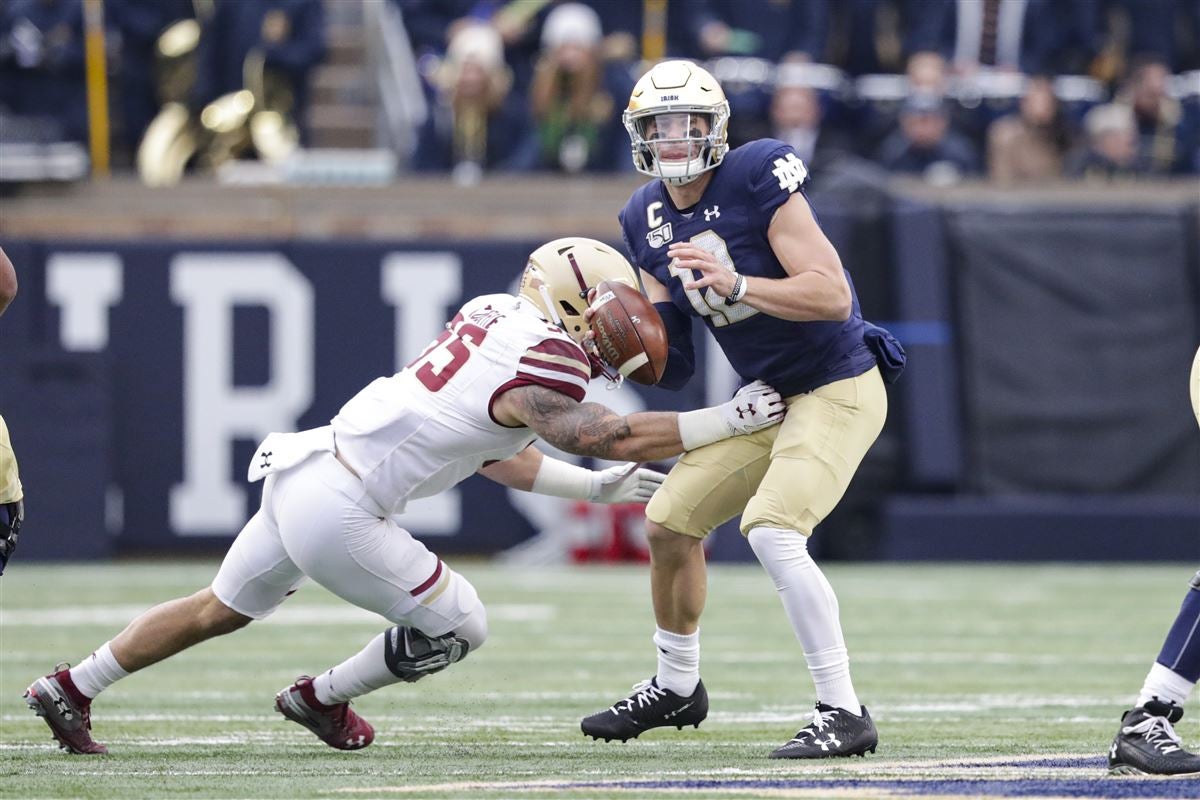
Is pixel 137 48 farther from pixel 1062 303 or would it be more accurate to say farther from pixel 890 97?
pixel 1062 303

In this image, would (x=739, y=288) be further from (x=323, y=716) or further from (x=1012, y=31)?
(x=1012, y=31)

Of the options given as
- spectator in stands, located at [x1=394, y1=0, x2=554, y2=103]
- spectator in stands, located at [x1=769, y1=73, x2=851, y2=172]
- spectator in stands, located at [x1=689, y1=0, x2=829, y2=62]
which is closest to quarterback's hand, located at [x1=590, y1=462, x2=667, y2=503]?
spectator in stands, located at [x1=769, y1=73, x2=851, y2=172]

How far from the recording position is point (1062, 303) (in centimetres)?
1195

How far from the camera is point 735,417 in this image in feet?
17.5

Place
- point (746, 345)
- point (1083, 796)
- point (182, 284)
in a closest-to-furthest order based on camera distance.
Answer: point (1083, 796) → point (746, 345) → point (182, 284)

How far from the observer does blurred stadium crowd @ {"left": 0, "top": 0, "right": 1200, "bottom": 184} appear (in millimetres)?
12906

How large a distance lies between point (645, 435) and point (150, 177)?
8.82 metres

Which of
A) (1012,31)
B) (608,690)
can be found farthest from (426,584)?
(1012,31)

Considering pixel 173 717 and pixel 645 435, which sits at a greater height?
pixel 645 435

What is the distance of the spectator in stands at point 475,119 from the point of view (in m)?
12.7

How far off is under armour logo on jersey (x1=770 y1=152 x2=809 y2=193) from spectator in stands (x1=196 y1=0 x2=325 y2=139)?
344 inches

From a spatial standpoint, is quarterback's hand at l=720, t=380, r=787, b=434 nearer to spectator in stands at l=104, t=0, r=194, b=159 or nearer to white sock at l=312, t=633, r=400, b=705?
white sock at l=312, t=633, r=400, b=705

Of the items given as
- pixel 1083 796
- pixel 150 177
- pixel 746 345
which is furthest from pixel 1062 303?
pixel 1083 796

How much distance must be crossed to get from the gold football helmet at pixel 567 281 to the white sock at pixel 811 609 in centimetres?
Result: 71
